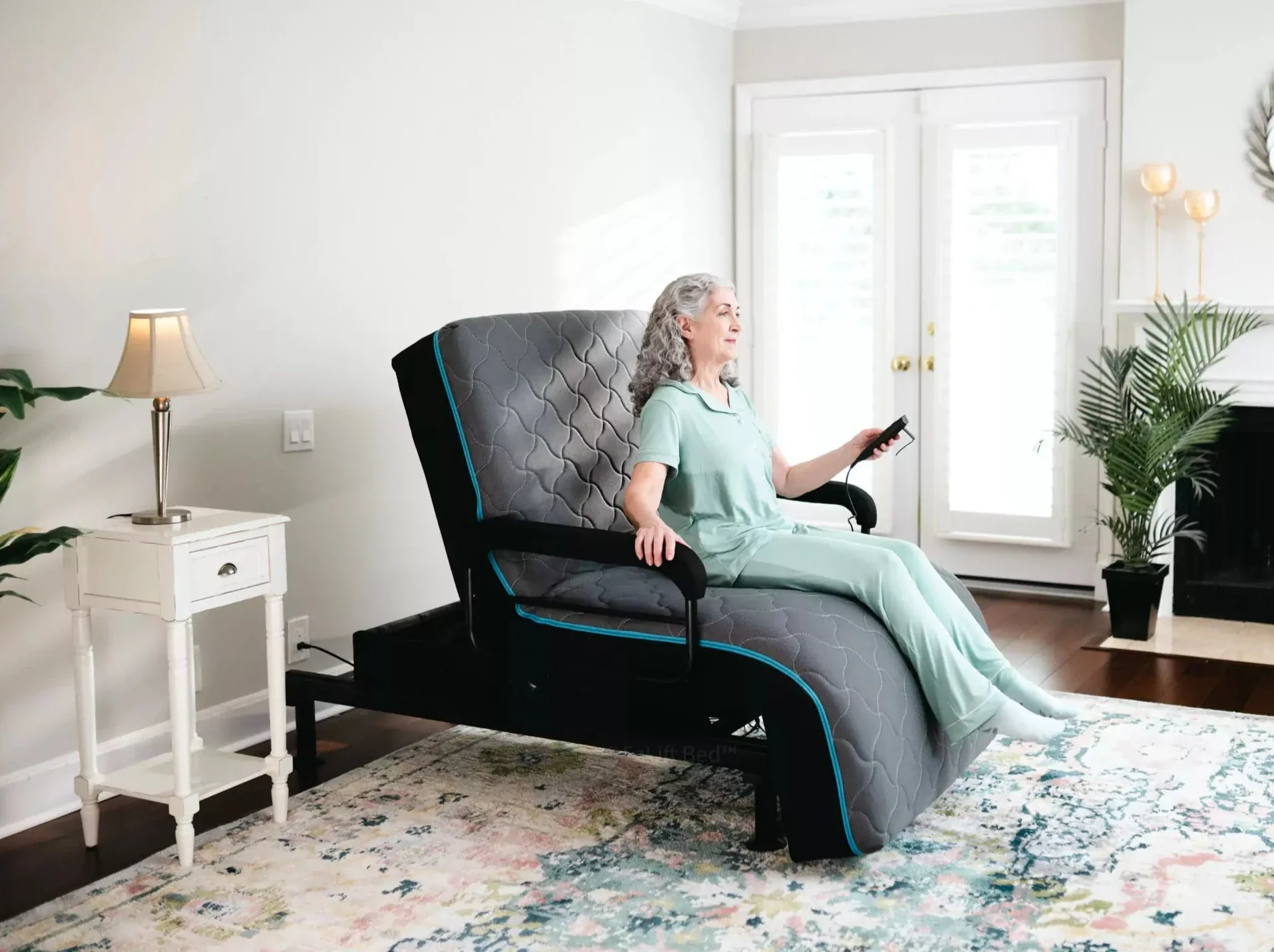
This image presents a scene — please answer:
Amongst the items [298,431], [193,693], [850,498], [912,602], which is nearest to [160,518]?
[193,693]

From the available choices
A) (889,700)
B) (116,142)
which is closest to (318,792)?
(889,700)

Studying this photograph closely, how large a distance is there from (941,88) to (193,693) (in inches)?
147

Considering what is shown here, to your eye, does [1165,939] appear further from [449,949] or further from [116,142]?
[116,142]

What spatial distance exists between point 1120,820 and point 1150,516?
1.93m

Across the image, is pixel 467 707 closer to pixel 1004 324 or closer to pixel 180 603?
pixel 180 603

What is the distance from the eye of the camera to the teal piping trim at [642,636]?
104 inches

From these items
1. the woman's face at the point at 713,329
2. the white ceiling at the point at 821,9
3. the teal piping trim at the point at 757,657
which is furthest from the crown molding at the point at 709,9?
the teal piping trim at the point at 757,657

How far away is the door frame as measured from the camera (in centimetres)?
512

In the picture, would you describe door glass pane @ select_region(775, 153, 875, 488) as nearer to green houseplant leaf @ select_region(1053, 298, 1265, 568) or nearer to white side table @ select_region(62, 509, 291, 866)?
green houseplant leaf @ select_region(1053, 298, 1265, 568)

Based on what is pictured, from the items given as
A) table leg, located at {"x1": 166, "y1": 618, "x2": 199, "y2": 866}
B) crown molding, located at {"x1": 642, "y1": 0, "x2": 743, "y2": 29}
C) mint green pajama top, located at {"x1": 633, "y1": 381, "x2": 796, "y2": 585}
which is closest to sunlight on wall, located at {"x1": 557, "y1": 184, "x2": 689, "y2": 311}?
crown molding, located at {"x1": 642, "y1": 0, "x2": 743, "y2": 29}

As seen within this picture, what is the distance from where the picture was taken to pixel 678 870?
273cm

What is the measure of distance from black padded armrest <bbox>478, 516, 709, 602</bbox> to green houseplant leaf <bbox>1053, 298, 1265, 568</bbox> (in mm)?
2304

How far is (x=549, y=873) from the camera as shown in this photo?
2.73 meters

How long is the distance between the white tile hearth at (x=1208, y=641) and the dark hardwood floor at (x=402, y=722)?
0.08m
